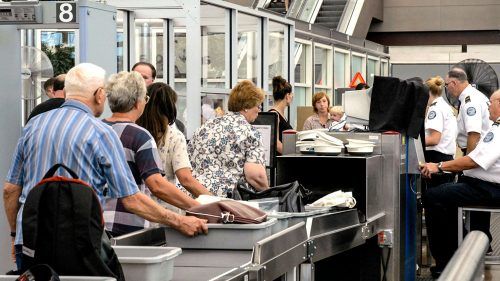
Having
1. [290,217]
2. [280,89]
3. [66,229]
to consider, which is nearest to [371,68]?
[280,89]

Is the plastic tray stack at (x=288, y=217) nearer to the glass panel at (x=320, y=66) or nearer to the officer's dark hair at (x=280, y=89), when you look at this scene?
the officer's dark hair at (x=280, y=89)

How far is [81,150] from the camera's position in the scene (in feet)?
13.0

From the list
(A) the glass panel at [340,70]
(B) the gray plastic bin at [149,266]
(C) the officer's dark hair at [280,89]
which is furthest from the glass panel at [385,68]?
(B) the gray plastic bin at [149,266]

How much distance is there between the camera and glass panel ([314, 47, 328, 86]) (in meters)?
16.7

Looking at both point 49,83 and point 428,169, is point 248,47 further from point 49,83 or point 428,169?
point 49,83

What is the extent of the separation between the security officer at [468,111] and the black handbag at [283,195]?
361cm

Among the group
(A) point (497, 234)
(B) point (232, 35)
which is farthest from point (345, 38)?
(B) point (232, 35)

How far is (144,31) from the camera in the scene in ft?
27.7

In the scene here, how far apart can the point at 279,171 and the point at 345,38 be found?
12.0 m

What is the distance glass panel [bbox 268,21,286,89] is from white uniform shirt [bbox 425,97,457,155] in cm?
203

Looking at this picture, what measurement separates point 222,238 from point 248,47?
5863mm

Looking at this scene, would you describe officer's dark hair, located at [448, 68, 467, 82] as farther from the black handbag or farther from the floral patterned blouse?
the black handbag

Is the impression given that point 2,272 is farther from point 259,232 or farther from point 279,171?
point 259,232

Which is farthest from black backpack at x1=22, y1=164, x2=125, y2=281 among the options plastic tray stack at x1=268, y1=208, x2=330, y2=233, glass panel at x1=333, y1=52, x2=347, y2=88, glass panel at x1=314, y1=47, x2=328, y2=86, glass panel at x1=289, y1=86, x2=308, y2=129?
glass panel at x1=333, y1=52, x2=347, y2=88
